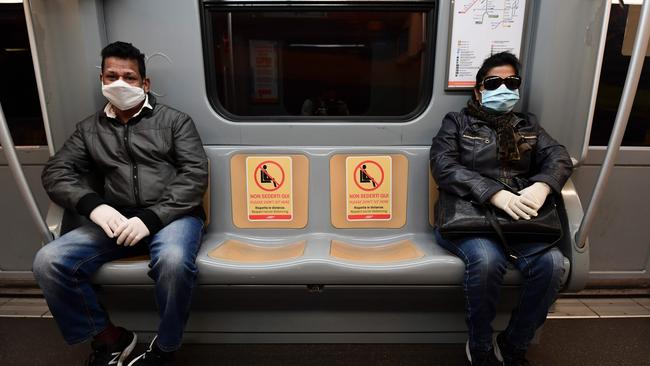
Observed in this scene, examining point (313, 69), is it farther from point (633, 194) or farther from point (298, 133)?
point (633, 194)

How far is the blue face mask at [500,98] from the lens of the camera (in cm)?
192

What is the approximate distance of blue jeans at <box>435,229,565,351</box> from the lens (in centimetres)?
173

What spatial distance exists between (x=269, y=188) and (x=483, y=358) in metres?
1.35

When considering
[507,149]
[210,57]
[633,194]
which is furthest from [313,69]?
[633,194]

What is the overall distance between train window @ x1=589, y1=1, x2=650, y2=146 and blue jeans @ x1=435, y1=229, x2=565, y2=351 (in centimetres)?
121

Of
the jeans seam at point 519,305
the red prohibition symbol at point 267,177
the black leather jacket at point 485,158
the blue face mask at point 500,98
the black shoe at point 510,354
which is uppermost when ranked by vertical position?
the blue face mask at point 500,98

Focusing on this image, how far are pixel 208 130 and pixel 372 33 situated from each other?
108 centimetres

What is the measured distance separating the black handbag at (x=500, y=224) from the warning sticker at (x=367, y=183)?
Answer: 1.37 ft

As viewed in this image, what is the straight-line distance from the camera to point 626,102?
5.02 ft

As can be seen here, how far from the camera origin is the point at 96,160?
1.95 meters

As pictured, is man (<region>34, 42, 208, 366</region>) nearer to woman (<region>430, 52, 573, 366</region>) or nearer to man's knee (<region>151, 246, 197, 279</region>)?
man's knee (<region>151, 246, 197, 279</region>)

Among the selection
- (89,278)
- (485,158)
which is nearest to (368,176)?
(485,158)

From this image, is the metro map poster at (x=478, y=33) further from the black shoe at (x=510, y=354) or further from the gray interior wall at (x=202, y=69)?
the black shoe at (x=510, y=354)

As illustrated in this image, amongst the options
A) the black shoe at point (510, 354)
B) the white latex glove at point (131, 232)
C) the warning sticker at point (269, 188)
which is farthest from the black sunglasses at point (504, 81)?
the white latex glove at point (131, 232)
